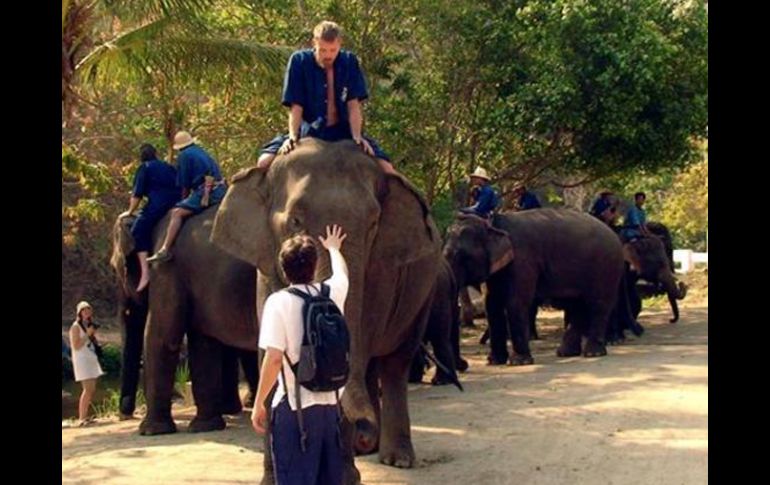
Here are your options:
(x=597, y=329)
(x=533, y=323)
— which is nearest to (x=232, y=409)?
(x=597, y=329)

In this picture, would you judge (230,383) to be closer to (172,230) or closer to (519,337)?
(172,230)

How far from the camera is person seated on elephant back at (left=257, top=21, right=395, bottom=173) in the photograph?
28.7ft

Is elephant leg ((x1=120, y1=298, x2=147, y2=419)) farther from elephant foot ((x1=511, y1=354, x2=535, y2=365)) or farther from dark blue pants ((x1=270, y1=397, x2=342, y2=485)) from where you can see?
dark blue pants ((x1=270, y1=397, x2=342, y2=485))

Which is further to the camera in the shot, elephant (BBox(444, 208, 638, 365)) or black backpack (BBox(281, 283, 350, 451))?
elephant (BBox(444, 208, 638, 365))

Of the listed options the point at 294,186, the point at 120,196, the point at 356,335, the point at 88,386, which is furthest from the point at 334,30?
the point at 120,196

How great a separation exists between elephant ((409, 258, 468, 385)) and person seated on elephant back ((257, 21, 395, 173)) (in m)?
4.33

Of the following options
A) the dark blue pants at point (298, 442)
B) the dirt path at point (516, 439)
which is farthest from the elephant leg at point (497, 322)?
the dark blue pants at point (298, 442)

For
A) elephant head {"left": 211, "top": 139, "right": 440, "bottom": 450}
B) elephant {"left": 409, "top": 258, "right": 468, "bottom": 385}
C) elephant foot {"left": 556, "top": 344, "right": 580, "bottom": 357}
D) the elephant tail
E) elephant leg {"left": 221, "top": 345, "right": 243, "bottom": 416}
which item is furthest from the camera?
the elephant tail

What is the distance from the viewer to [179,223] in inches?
462

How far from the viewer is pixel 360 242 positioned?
7996mm

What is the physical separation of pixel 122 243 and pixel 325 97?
4285 millimetres

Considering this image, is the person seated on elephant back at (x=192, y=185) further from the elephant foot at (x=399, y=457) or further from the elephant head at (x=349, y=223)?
the elephant foot at (x=399, y=457)

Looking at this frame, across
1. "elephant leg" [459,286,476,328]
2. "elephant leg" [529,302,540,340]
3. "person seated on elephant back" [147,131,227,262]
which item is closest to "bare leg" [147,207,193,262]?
"person seated on elephant back" [147,131,227,262]

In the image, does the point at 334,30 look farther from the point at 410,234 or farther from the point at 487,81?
the point at 487,81
